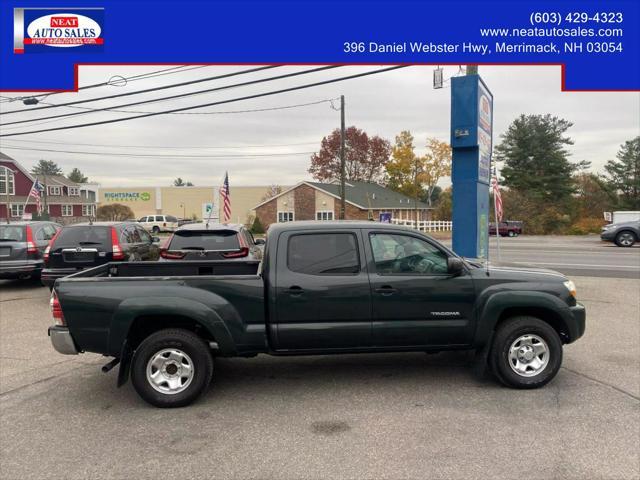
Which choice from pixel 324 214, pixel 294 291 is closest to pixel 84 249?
pixel 294 291

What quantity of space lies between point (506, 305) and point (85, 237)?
813 centimetres

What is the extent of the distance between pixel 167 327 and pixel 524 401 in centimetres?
342

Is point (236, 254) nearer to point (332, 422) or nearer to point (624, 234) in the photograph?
point (332, 422)

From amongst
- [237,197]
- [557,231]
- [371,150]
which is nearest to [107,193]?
[237,197]

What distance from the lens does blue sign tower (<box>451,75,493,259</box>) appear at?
9.84m

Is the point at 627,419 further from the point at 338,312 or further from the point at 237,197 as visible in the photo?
the point at 237,197

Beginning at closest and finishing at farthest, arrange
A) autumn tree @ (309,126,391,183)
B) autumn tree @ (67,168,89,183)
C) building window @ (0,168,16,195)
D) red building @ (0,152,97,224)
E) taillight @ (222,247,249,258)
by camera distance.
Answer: taillight @ (222,247,249,258), building window @ (0,168,16,195), red building @ (0,152,97,224), autumn tree @ (309,126,391,183), autumn tree @ (67,168,89,183)

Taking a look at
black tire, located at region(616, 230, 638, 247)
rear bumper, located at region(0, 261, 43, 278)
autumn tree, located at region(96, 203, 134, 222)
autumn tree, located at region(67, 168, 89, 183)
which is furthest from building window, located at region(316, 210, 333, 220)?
autumn tree, located at region(67, 168, 89, 183)

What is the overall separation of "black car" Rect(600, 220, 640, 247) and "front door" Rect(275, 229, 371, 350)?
24866mm

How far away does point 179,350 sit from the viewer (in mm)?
4668

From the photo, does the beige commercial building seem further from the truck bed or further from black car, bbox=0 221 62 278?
the truck bed

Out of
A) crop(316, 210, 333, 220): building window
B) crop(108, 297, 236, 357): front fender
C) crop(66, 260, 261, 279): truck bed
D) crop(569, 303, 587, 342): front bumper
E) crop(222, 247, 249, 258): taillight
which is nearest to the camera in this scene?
Answer: crop(108, 297, 236, 357): front fender

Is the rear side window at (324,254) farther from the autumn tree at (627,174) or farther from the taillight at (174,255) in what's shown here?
the autumn tree at (627,174)

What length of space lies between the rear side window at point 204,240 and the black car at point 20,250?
4.32 m
